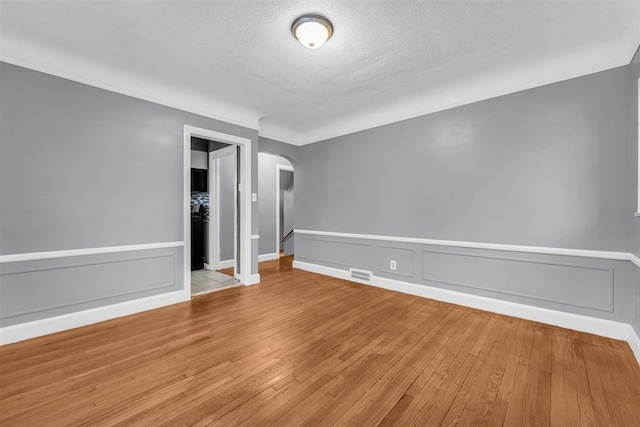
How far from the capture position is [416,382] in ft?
6.11

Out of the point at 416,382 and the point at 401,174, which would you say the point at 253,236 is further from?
the point at 416,382

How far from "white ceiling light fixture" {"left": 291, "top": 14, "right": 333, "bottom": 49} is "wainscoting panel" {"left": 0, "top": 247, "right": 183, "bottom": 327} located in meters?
2.88

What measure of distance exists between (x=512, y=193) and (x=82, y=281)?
4.80 m

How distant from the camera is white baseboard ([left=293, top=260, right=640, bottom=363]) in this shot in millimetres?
2467

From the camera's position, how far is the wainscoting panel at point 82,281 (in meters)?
2.44

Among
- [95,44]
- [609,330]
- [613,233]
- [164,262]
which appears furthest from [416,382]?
[95,44]

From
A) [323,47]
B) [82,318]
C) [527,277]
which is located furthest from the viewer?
[527,277]

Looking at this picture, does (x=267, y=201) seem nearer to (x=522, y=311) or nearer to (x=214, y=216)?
(x=214, y=216)

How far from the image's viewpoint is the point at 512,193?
300 centimetres

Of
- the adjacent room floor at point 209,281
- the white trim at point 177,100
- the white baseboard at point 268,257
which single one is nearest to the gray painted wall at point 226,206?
the adjacent room floor at point 209,281

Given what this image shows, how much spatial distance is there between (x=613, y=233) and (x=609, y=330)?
0.92 metres

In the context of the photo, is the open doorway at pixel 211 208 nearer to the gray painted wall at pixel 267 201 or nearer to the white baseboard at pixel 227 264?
the white baseboard at pixel 227 264

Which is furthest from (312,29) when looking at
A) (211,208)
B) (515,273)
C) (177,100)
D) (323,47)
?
(211,208)

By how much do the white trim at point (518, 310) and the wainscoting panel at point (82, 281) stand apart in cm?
295
